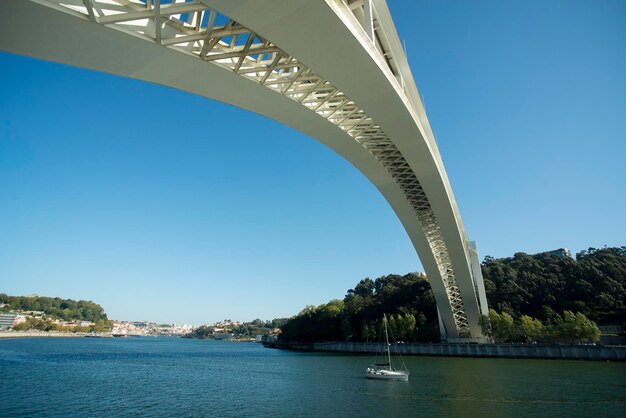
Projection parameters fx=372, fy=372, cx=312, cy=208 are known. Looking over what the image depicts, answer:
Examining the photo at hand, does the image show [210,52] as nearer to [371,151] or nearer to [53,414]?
[371,151]

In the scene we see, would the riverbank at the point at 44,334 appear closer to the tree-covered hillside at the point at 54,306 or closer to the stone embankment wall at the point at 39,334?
the stone embankment wall at the point at 39,334

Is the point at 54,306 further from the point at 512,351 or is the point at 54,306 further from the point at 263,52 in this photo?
the point at 263,52

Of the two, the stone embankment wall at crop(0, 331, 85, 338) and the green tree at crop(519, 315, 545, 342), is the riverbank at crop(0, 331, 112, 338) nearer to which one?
the stone embankment wall at crop(0, 331, 85, 338)

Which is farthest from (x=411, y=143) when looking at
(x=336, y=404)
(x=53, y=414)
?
(x=53, y=414)

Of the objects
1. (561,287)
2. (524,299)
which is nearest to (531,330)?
(524,299)

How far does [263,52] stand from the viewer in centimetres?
1003

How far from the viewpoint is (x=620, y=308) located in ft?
141

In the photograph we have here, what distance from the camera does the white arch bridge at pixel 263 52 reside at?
7492 millimetres

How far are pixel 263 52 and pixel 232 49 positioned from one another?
83cm

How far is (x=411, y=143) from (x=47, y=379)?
88.4 ft

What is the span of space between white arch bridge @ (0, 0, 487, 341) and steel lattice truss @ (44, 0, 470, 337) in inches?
1.1

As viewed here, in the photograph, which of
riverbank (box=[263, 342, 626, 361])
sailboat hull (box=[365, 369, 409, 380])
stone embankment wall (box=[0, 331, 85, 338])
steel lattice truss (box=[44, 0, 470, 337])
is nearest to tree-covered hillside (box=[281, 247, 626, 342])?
riverbank (box=[263, 342, 626, 361])

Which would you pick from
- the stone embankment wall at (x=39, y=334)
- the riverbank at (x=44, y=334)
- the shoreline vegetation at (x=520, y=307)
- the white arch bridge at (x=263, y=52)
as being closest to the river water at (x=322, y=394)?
the white arch bridge at (x=263, y=52)

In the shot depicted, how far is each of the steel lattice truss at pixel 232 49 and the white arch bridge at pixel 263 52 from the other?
0.03 meters
